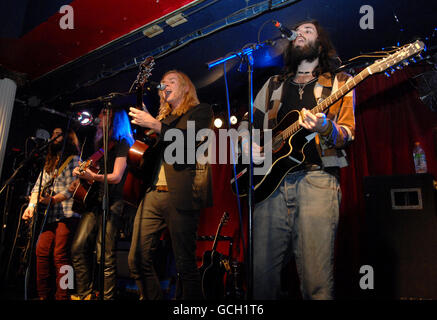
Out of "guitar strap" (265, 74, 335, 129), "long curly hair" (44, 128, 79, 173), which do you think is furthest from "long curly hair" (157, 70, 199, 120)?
"long curly hair" (44, 128, 79, 173)

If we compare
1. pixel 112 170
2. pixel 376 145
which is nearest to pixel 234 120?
pixel 376 145

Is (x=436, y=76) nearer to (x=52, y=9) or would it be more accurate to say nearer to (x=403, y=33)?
(x=403, y=33)

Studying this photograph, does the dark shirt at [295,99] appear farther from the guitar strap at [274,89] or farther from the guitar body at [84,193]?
the guitar body at [84,193]

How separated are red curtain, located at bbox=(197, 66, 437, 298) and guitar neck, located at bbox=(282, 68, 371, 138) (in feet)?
8.26

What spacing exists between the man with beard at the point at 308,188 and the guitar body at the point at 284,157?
0.04m

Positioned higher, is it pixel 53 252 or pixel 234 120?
pixel 234 120

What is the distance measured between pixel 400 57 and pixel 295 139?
875 millimetres

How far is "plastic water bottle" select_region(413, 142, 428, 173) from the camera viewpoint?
3.95m

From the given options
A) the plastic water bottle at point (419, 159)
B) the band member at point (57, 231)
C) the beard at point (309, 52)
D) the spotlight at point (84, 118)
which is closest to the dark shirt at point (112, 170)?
the spotlight at point (84, 118)

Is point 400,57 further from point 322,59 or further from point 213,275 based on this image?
point 213,275

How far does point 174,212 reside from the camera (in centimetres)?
252

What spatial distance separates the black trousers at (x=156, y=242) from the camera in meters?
2.46

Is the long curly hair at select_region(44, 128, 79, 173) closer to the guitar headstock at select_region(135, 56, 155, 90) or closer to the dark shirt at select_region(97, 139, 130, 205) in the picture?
the dark shirt at select_region(97, 139, 130, 205)
